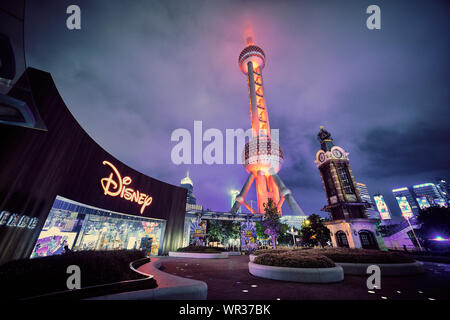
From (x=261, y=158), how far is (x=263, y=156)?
0.96 meters

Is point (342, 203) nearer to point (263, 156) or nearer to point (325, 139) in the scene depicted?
point (325, 139)

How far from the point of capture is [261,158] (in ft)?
183

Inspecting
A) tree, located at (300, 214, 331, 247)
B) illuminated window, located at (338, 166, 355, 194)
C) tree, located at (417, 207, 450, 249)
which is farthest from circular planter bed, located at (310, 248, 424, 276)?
tree, located at (417, 207, 450, 249)

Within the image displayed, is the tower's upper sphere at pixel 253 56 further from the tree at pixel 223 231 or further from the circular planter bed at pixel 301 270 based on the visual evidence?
the circular planter bed at pixel 301 270

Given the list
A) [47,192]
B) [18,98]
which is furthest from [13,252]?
[18,98]

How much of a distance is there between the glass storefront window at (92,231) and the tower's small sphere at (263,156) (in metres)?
40.0

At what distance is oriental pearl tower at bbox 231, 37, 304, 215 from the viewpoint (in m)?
54.8

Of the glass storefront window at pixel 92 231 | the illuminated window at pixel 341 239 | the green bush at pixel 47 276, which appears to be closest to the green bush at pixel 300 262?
the green bush at pixel 47 276

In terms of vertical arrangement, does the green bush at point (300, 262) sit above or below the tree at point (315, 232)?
below

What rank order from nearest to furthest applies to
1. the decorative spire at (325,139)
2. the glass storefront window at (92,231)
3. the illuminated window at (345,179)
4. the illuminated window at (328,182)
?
the glass storefront window at (92,231)
the illuminated window at (345,179)
the illuminated window at (328,182)
the decorative spire at (325,139)

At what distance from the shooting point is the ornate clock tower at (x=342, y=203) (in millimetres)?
30691

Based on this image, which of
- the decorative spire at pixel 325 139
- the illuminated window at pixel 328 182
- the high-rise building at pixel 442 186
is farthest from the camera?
the high-rise building at pixel 442 186

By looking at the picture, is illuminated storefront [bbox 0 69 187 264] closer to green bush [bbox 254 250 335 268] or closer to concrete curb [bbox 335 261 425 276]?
green bush [bbox 254 250 335 268]

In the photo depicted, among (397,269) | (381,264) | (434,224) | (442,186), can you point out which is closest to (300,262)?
(381,264)
